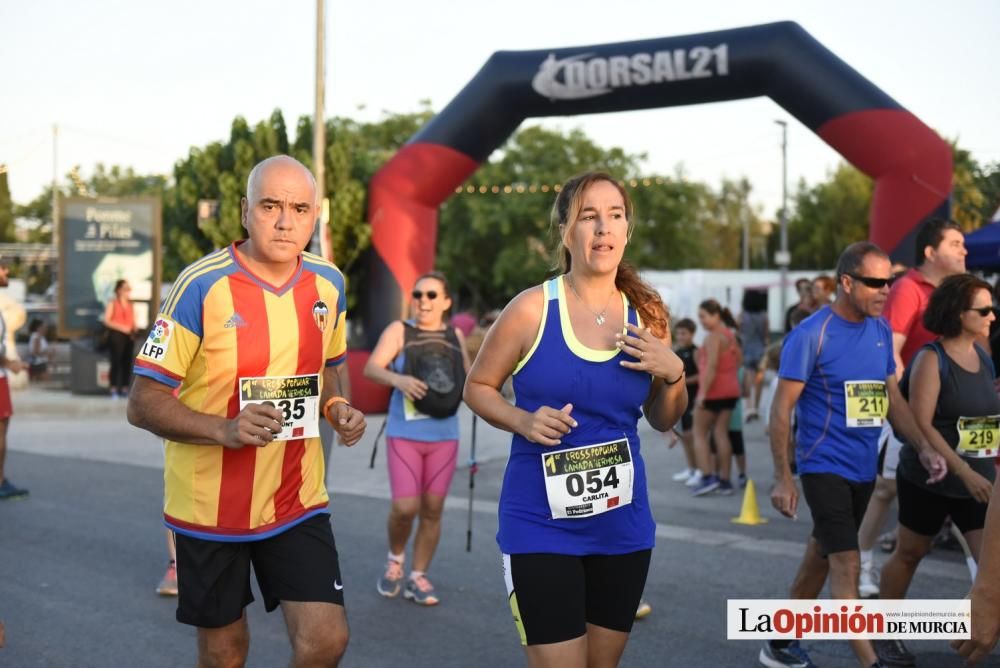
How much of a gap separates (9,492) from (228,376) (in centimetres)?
697

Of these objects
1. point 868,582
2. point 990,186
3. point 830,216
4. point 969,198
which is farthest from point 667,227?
point 868,582

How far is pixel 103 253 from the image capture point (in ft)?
63.3

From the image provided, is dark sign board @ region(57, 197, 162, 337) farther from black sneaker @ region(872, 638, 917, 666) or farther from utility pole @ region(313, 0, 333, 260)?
black sneaker @ region(872, 638, 917, 666)

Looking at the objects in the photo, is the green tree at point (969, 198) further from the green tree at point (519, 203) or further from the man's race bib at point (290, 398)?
the green tree at point (519, 203)

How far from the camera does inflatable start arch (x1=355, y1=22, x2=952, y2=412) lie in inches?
474

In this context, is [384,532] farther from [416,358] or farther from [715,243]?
[715,243]

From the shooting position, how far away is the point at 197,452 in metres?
3.48

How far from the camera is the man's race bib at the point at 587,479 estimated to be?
125 inches

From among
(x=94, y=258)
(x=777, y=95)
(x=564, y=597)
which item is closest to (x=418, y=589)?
(x=564, y=597)

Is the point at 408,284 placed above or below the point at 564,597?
above

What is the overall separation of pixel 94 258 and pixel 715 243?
214 ft

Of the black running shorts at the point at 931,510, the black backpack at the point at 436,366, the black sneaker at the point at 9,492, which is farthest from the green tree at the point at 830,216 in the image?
the black running shorts at the point at 931,510

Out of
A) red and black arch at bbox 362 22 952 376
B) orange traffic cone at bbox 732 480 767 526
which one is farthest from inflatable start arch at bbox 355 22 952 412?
orange traffic cone at bbox 732 480 767 526

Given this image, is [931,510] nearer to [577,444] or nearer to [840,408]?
[840,408]
